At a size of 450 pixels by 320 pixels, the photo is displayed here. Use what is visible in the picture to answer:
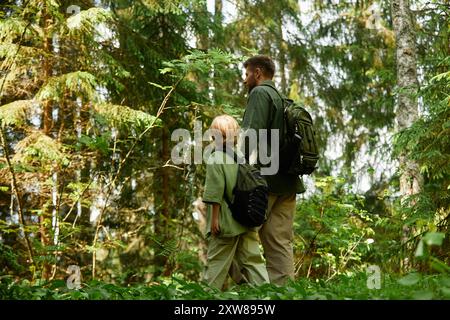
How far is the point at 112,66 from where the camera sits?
9.19 meters

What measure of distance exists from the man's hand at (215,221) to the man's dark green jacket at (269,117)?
669 millimetres

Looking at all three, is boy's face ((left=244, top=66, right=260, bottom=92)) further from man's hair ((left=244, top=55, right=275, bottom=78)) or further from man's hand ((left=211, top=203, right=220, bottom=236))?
man's hand ((left=211, top=203, right=220, bottom=236))

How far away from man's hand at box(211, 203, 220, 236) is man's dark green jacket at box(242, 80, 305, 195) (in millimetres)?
669

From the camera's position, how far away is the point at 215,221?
4.82 meters

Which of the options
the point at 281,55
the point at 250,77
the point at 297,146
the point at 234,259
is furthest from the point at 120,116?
the point at 281,55

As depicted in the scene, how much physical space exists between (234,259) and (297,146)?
1163 millimetres

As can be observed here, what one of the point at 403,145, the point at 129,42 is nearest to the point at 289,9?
the point at 129,42

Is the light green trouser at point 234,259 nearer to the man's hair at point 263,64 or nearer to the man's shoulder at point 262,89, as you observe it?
the man's shoulder at point 262,89

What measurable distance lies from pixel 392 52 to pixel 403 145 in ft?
29.3

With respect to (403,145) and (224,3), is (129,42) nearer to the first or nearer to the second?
(403,145)

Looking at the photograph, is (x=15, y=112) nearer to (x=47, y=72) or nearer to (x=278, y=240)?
(x=47, y=72)

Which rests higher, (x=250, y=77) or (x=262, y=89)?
(x=250, y=77)

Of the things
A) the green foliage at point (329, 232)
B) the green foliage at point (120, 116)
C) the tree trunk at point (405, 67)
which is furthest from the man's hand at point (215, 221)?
the tree trunk at point (405, 67)
